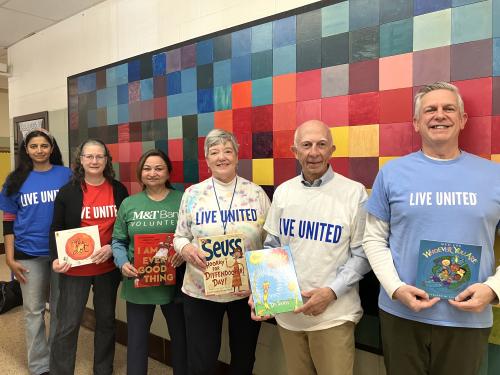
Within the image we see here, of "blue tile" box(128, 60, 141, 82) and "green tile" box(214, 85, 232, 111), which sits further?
"blue tile" box(128, 60, 141, 82)

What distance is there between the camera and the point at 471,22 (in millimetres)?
1406

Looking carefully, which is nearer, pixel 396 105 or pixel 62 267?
pixel 396 105

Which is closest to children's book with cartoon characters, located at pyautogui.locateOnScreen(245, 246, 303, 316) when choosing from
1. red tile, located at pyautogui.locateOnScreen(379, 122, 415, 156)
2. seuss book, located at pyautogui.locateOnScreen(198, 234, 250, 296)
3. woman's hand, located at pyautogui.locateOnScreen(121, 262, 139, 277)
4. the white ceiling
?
seuss book, located at pyautogui.locateOnScreen(198, 234, 250, 296)

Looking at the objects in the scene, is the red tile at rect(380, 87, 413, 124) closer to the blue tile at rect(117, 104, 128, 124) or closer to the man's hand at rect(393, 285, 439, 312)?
the man's hand at rect(393, 285, 439, 312)

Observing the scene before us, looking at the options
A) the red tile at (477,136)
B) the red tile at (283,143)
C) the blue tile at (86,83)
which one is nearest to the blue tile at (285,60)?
the red tile at (283,143)

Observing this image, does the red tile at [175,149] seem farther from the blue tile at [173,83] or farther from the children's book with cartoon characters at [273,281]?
the children's book with cartoon characters at [273,281]

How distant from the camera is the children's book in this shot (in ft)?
6.66

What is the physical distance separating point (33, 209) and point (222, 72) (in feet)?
4.69

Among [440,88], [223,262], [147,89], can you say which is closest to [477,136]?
[440,88]

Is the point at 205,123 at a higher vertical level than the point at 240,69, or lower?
lower

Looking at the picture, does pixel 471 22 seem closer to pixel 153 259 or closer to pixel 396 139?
pixel 396 139

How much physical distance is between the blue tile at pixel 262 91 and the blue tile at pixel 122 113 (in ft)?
3.71

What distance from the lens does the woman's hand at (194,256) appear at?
1646 millimetres

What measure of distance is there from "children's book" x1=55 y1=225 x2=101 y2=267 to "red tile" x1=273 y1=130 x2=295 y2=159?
1.07 m
